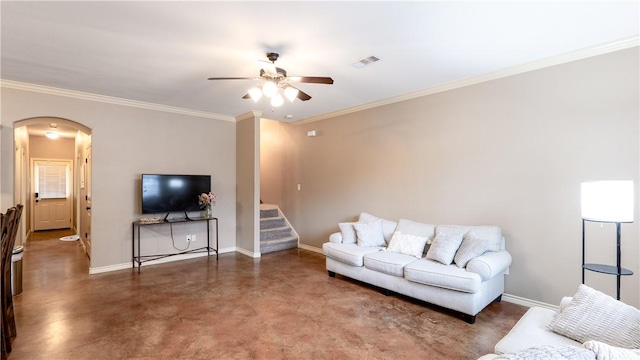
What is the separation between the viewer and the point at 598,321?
174 centimetres

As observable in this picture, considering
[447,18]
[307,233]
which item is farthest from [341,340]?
[307,233]

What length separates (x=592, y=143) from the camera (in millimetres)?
3059

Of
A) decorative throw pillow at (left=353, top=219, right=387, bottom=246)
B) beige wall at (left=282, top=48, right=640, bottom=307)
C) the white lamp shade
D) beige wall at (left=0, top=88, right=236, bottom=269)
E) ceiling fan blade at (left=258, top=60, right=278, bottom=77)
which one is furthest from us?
decorative throw pillow at (left=353, top=219, right=387, bottom=246)

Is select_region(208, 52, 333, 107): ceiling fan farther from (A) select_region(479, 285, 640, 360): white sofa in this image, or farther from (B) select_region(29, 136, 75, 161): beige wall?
(B) select_region(29, 136, 75, 161): beige wall

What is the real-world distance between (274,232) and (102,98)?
12.5ft

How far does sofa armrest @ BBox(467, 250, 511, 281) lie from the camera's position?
3051 mm

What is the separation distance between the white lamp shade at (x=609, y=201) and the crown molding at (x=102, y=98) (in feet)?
18.5

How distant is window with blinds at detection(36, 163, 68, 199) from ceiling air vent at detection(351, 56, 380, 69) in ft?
31.9

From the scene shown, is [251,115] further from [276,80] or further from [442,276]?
[442,276]

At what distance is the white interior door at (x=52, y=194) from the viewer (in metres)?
8.50

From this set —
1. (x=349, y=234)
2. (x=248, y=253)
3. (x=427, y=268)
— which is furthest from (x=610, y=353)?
(x=248, y=253)

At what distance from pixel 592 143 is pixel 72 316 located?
5687 mm

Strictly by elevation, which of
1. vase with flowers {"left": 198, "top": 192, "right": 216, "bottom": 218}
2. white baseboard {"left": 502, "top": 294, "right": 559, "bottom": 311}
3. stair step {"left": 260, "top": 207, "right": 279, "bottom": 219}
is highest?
vase with flowers {"left": 198, "top": 192, "right": 216, "bottom": 218}

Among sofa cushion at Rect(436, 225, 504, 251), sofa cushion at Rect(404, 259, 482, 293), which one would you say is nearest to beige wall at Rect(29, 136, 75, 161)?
sofa cushion at Rect(404, 259, 482, 293)
